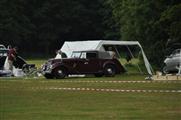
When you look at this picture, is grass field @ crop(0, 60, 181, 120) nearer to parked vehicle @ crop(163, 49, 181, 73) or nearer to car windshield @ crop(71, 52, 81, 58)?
car windshield @ crop(71, 52, 81, 58)

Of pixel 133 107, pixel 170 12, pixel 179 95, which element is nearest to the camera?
pixel 133 107

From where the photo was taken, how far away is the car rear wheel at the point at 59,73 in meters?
36.3

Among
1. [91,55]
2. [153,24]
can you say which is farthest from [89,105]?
[153,24]

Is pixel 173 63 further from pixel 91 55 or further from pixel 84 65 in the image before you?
pixel 84 65

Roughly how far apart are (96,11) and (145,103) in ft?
302

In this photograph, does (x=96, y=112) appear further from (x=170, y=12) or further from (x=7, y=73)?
(x=170, y=12)

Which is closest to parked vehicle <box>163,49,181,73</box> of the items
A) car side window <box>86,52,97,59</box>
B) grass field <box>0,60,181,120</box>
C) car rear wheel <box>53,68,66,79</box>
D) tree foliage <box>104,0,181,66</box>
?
car side window <box>86,52,97,59</box>

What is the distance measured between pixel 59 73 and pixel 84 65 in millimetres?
2007

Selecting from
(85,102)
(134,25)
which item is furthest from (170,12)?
(85,102)

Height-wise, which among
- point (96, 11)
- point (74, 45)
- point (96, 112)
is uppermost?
point (96, 11)

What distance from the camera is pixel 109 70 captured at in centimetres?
3888

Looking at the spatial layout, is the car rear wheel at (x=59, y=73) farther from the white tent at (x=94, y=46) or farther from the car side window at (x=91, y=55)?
the white tent at (x=94, y=46)

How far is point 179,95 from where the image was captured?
20734 mm

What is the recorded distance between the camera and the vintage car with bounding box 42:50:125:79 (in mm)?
36531
